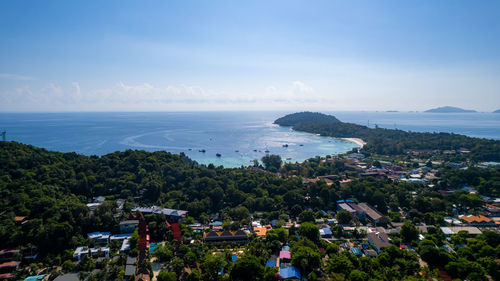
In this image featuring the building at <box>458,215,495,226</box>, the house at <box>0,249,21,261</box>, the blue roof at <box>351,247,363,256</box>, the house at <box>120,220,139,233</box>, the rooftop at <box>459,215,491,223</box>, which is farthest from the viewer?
the rooftop at <box>459,215,491,223</box>

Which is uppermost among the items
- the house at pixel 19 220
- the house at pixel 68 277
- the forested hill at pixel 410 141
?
the forested hill at pixel 410 141

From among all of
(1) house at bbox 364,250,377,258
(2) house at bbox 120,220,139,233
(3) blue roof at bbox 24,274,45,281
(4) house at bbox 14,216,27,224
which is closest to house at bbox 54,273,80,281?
(3) blue roof at bbox 24,274,45,281

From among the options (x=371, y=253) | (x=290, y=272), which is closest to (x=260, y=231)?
(x=290, y=272)

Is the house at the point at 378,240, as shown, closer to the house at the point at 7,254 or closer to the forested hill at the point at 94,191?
the forested hill at the point at 94,191

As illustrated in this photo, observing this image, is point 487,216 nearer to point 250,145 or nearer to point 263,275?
point 263,275

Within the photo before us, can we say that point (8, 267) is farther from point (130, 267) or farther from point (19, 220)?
point (130, 267)

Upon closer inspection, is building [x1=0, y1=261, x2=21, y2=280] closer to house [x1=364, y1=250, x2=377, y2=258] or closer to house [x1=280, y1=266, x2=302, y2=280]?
house [x1=280, y1=266, x2=302, y2=280]

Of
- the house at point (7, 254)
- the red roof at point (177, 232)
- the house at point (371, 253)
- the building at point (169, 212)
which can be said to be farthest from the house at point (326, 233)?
the house at point (7, 254)
